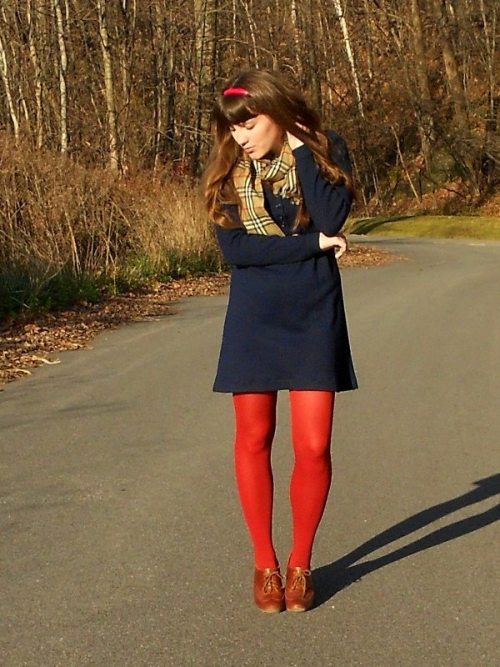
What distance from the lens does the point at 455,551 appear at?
4773 mm

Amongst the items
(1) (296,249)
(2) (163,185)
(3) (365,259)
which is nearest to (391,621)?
(1) (296,249)

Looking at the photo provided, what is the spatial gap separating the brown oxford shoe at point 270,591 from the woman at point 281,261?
0.04 ft

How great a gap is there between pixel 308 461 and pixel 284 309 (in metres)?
0.56

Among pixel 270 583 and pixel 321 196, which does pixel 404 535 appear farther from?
pixel 321 196

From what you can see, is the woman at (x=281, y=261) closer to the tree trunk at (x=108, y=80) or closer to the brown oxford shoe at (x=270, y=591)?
the brown oxford shoe at (x=270, y=591)

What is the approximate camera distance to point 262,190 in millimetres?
3791

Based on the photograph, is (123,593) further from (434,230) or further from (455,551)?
(434,230)

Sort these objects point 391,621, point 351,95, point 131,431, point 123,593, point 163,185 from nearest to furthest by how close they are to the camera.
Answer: point 391,621
point 123,593
point 131,431
point 163,185
point 351,95

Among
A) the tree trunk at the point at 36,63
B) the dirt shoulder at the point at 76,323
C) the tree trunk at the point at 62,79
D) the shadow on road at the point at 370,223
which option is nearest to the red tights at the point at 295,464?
the dirt shoulder at the point at 76,323

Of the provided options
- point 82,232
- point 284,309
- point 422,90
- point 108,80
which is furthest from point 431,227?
point 284,309

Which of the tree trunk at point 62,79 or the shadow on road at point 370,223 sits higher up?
the tree trunk at point 62,79

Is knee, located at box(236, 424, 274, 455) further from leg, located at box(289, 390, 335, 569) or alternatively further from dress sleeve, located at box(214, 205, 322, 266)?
dress sleeve, located at box(214, 205, 322, 266)

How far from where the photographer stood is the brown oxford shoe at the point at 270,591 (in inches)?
158

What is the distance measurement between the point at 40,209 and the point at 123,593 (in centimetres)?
1124
